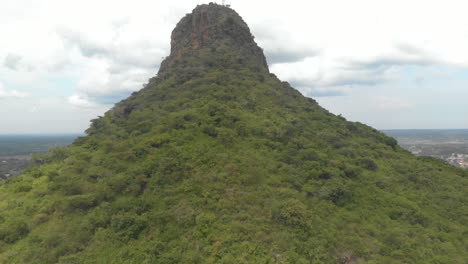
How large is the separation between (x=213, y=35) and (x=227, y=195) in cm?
4061

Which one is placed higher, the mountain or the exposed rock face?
the exposed rock face

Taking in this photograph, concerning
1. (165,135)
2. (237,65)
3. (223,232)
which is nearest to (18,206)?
(165,135)

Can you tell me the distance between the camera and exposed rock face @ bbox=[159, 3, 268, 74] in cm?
5628

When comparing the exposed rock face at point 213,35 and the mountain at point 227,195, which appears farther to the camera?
the exposed rock face at point 213,35

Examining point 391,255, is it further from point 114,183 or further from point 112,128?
point 112,128

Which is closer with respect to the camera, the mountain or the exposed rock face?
the mountain

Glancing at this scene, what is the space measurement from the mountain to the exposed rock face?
710 inches

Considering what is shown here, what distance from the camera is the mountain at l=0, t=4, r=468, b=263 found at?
19.2 metres

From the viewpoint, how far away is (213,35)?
56750 millimetres

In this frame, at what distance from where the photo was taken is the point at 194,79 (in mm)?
44875

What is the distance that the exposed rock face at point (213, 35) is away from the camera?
56.3 meters

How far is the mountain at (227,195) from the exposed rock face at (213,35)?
18032mm

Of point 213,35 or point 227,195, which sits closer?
point 227,195

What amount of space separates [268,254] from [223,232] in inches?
122
